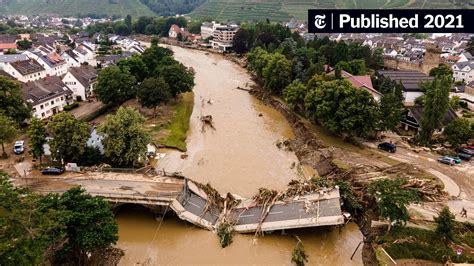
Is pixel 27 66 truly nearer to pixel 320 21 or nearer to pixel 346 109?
pixel 346 109

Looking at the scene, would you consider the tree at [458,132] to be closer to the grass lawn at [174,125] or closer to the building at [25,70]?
the grass lawn at [174,125]

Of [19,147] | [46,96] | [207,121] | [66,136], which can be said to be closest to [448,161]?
[207,121]

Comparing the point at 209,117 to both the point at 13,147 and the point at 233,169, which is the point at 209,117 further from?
the point at 13,147

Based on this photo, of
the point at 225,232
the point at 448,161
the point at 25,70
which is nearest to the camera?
the point at 225,232

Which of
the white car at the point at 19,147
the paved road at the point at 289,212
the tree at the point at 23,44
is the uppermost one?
the tree at the point at 23,44

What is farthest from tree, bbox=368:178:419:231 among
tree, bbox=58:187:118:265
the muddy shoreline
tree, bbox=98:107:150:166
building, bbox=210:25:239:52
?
building, bbox=210:25:239:52

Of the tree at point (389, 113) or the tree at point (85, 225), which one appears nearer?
the tree at point (85, 225)

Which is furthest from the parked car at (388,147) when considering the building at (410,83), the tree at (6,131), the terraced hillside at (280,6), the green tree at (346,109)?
the terraced hillside at (280,6)
